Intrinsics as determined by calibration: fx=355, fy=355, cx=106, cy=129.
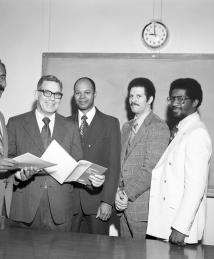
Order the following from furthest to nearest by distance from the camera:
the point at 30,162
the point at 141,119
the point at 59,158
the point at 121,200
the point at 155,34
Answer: the point at 155,34, the point at 141,119, the point at 121,200, the point at 59,158, the point at 30,162

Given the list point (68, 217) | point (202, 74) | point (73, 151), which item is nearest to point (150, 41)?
point (202, 74)

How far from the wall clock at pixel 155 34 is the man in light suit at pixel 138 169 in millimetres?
937

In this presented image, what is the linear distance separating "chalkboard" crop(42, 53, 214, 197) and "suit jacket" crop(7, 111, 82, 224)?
98cm

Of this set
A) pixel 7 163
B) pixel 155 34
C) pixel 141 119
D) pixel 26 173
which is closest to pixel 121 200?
pixel 141 119

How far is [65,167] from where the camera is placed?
214 centimetres

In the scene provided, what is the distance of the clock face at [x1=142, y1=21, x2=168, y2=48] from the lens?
10.7 ft

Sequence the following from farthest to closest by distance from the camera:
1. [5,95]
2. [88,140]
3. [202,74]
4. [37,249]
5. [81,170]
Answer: [5,95]
[202,74]
[88,140]
[81,170]
[37,249]

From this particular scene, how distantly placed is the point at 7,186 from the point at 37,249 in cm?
88

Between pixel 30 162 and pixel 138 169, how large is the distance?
2.72 ft

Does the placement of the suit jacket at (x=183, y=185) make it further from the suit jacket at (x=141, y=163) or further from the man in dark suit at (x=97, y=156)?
the man in dark suit at (x=97, y=156)

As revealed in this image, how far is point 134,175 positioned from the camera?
2.47 metres

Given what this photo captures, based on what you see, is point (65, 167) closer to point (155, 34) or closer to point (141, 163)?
point (141, 163)

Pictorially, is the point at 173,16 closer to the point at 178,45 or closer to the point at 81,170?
the point at 178,45

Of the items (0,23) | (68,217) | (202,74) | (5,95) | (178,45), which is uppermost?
(0,23)
